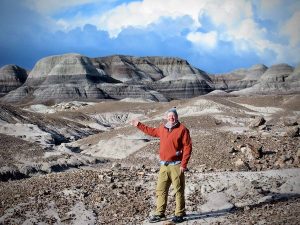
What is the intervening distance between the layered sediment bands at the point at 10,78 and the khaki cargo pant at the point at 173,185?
10512cm

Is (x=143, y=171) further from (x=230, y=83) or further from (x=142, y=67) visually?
(x=230, y=83)

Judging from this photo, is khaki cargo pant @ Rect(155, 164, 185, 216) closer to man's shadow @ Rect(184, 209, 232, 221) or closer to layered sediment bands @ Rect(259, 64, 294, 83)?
man's shadow @ Rect(184, 209, 232, 221)

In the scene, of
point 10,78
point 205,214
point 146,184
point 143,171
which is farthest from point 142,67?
point 205,214

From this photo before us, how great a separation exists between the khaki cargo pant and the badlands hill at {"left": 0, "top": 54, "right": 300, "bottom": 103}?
77934 mm

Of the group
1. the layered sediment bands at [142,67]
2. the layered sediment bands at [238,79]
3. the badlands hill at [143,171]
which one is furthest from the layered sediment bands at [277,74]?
the badlands hill at [143,171]

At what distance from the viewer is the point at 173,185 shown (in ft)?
25.7

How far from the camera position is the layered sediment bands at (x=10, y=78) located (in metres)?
113

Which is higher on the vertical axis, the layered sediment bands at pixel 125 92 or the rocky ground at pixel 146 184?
the layered sediment bands at pixel 125 92

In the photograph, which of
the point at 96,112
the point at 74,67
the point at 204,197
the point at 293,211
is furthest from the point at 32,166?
the point at 74,67

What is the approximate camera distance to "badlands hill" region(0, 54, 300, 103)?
90319 mm

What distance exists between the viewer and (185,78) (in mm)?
114500

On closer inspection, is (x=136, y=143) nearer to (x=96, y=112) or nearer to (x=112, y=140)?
(x=112, y=140)

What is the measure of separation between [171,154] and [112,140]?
48.0ft

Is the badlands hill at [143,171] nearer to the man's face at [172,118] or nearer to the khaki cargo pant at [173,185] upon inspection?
the khaki cargo pant at [173,185]
